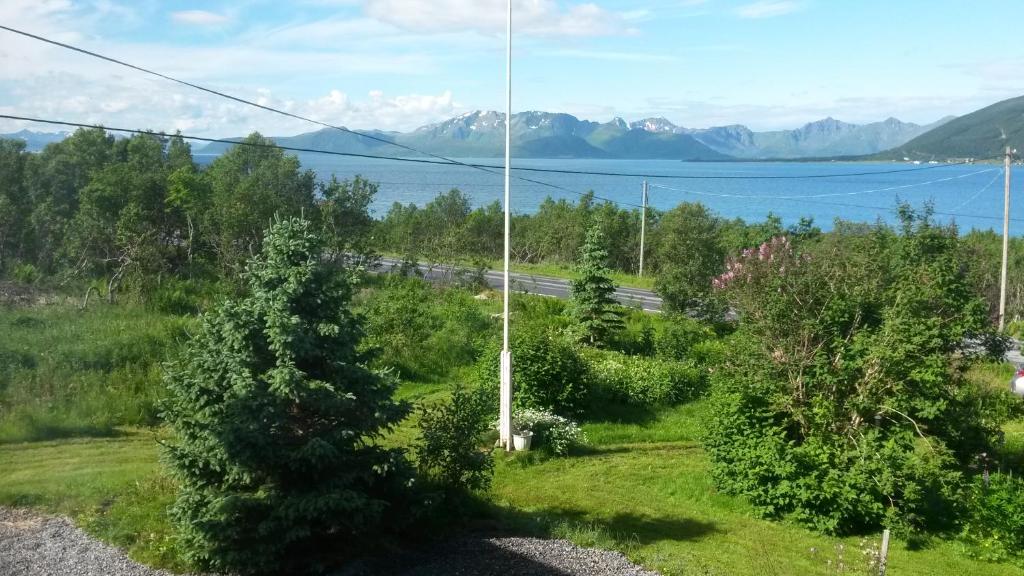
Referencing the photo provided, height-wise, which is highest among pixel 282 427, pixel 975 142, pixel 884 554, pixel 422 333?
pixel 975 142

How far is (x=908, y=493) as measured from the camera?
1102cm

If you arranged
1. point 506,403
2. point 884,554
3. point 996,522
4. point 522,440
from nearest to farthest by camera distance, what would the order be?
point 884,554 → point 996,522 → point 506,403 → point 522,440

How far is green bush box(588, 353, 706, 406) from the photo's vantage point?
740 inches

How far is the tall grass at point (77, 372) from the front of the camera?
1382 cm

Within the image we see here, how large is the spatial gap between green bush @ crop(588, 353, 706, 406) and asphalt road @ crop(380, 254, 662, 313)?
33.7 ft

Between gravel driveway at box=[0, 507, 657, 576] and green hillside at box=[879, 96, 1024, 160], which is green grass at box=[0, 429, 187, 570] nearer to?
gravel driveway at box=[0, 507, 657, 576]

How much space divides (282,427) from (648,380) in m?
12.6

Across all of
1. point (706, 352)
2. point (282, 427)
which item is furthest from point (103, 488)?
point (706, 352)

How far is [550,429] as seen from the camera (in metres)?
15.2

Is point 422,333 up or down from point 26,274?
down

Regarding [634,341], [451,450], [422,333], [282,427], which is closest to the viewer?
[282,427]

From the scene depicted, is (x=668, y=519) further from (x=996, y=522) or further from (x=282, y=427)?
(x=282, y=427)

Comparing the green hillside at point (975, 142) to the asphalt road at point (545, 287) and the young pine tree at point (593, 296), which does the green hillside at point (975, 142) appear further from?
the young pine tree at point (593, 296)

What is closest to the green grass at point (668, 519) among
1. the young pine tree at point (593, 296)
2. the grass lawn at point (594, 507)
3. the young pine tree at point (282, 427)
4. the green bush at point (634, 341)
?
the grass lawn at point (594, 507)
